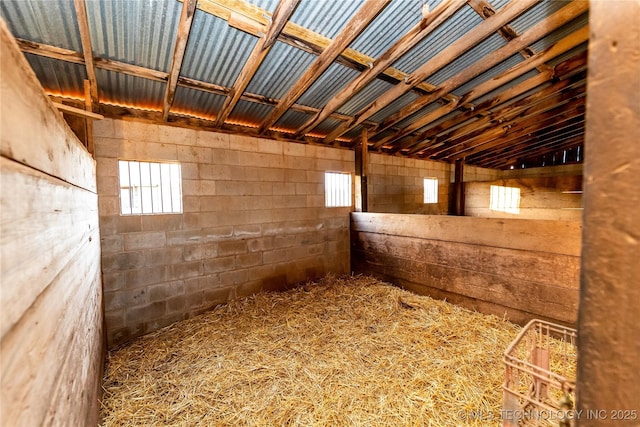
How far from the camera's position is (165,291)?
3062mm

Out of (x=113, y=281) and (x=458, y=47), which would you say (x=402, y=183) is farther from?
(x=113, y=281)

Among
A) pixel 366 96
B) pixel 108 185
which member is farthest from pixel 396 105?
pixel 108 185

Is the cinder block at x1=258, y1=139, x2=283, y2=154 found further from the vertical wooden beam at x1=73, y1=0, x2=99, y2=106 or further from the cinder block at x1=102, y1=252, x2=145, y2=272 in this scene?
the cinder block at x1=102, y1=252, x2=145, y2=272

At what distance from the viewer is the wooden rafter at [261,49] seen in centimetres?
188

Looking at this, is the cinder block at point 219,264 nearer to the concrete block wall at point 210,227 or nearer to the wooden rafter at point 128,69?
the concrete block wall at point 210,227

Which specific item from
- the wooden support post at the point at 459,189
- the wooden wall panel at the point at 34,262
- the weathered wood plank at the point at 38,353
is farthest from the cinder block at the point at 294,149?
the wooden support post at the point at 459,189

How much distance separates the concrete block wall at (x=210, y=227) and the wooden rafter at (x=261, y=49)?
0.75 m

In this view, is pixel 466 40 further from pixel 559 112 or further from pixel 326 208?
pixel 559 112

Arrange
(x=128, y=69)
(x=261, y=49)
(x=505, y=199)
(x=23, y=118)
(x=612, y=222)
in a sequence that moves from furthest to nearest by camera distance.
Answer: (x=505, y=199), (x=128, y=69), (x=261, y=49), (x=23, y=118), (x=612, y=222)

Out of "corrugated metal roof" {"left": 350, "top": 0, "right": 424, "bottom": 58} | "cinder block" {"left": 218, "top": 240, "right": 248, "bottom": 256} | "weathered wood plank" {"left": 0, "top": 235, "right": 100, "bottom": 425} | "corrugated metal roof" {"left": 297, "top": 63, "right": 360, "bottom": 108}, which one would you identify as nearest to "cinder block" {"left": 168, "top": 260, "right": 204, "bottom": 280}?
"cinder block" {"left": 218, "top": 240, "right": 248, "bottom": 256}

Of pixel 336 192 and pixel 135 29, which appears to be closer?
pixel 135 29

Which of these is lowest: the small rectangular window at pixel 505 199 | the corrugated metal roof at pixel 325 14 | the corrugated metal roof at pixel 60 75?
the small rectangular window at pixel 505 199

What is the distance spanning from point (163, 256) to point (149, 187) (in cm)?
83

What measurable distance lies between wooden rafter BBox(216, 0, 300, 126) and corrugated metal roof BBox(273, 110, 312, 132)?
943 mm
